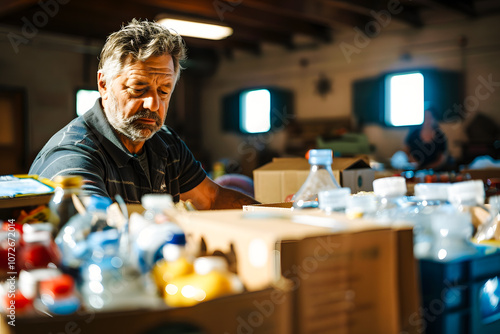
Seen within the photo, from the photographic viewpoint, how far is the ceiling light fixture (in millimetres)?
6254

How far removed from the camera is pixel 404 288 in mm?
723

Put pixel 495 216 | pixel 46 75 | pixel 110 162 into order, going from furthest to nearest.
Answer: pixel 46 75 < pixel 110 162 < pixel 495 216

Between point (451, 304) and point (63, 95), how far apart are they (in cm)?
881

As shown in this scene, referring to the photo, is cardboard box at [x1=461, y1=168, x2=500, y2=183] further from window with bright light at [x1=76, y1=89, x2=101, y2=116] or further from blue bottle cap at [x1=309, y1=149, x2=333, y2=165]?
window with bright light at [x1=76, y1=89, x2=101, y2=116]

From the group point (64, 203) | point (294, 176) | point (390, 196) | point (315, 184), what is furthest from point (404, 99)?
point (64, 203)

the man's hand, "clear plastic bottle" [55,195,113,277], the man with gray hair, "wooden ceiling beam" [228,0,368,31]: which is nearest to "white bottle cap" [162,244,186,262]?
"clear plastic bottle" [55,195,113,277]

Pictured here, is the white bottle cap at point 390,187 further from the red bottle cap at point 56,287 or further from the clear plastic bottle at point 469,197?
the red bottle cap at point 56,287

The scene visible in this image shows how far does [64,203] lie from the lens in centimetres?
95

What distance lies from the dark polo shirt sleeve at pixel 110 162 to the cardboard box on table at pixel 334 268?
0.68 m

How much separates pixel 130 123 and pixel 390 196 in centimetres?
119

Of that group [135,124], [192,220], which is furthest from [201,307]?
[135,124]

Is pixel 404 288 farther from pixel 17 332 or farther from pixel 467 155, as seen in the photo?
pixel 467 155

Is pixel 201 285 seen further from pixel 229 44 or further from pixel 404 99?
pixel 229 44

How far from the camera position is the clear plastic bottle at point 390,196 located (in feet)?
3.08
